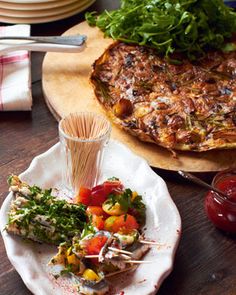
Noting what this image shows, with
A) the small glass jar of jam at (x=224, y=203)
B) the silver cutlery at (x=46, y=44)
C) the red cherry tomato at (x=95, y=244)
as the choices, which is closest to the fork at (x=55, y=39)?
the silver cutlery at (x=46, y=44)

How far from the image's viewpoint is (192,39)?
95.7 inches

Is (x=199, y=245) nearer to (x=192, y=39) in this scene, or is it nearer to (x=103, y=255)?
(x=103, y=255)

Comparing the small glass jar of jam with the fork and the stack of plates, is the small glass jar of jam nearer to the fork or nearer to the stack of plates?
the fork

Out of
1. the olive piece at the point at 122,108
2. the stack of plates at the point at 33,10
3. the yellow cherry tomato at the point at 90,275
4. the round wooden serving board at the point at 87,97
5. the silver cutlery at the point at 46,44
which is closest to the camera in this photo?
the yellow cherry tomato at the point at 90,275

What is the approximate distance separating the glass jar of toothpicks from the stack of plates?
1071 millimetres

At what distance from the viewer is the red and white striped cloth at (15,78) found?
2182 millimetres

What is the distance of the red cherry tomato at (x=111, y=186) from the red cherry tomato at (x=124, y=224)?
0.12 m

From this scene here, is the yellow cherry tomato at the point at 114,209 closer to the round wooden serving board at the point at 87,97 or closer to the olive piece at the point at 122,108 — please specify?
the round wooden serving board at the point at 87,97

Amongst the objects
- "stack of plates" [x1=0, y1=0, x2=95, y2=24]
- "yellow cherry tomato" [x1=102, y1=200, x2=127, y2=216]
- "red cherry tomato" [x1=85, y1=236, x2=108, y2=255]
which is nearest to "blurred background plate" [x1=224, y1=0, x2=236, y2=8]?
"stack of plates" [x1=0, y1=0, x2=95, y2=24]

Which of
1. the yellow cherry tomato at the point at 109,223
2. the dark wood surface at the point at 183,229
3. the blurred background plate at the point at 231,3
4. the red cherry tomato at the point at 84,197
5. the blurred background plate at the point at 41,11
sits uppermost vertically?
the blurred background plate at the point at 231,3

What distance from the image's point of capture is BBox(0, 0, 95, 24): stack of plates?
264cm

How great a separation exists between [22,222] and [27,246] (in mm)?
70

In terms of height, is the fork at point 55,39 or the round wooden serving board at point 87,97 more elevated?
the fork at point 55,39

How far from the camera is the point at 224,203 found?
1.68 metres
